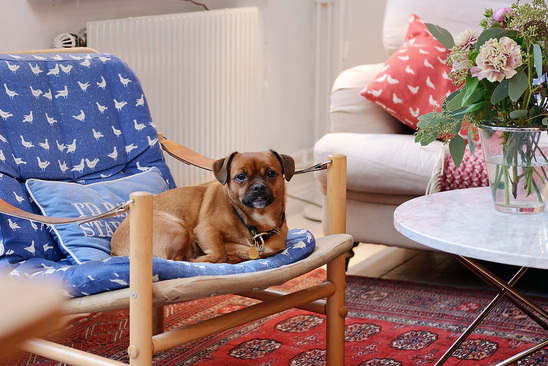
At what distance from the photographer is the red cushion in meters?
2.71

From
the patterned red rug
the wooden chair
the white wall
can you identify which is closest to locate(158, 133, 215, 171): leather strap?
the wooden chair

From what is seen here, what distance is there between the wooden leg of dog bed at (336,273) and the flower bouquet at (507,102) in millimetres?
245

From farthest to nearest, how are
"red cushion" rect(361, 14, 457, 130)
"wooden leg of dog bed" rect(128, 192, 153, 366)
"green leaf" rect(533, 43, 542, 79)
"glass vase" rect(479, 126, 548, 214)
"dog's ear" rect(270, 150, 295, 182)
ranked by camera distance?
"red cushion" rect(361, 14, 457, 130)
"dog's ear" rect(270, 150, 295, 182)
"glass vase" rect(479, 126, 548, 214)
"green leaf" rect(533, 43, 542, 79)
"wooden leg of dog bed" rect(128, 192, 153, 366)

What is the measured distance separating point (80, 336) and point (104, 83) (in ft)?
2.49

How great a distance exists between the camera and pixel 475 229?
1.52 metres

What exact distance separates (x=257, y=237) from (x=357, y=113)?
118cm

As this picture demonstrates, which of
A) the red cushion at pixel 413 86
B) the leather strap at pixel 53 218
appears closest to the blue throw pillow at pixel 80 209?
the leather strap at pixel 53 218

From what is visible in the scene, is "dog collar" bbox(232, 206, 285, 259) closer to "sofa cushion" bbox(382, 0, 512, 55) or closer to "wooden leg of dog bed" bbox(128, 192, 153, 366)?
"wooden leg of dog bed" bbox(128, 192, 153, 366)

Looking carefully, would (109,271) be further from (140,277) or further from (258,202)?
(258,202)

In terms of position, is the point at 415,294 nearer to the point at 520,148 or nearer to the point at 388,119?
the point at 388,119

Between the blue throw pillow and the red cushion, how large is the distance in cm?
121

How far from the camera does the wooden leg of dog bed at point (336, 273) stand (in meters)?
1.78

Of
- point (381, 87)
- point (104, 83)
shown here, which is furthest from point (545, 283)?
point (104, 83)

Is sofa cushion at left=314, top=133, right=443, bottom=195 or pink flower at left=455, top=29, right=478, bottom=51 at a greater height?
pink flower at left=455, top=29, right=478, bottom=51
